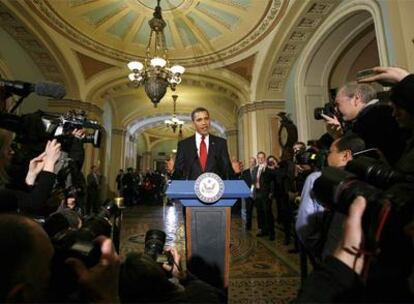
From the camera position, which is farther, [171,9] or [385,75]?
[171,9]

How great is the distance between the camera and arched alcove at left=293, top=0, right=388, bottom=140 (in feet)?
16.5

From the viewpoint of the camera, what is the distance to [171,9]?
6113 mm

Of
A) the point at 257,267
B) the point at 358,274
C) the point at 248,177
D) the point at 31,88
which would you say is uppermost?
the point at 31,88

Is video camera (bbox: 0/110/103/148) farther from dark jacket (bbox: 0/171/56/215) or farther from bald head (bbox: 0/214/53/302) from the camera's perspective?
bald head (bbox: 0/214/53/302)

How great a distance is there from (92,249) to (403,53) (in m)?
3.56

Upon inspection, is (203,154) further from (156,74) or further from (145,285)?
(156,74)

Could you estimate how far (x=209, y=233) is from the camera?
1779 mm

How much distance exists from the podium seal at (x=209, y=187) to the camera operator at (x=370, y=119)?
0.86m

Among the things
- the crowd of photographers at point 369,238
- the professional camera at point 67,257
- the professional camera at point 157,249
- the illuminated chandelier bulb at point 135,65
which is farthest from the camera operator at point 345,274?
the illuminated chandelier bulb at point 135,65

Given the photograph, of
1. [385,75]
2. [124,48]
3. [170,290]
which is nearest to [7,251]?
[170,290]

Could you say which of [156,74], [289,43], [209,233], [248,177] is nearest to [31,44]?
[156,74]

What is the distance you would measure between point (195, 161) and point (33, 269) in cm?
170

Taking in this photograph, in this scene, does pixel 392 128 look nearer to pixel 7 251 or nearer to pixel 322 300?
pixel 322 300

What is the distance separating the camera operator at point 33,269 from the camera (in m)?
0.54
